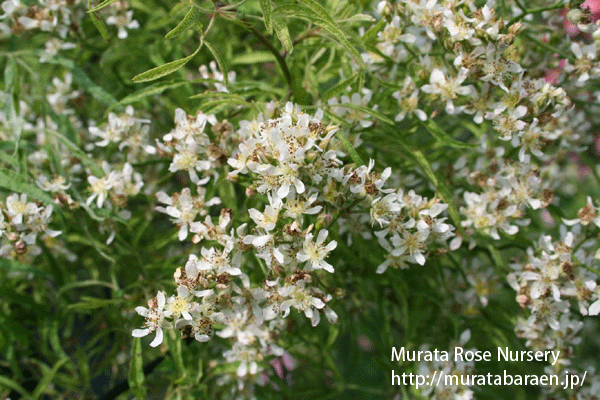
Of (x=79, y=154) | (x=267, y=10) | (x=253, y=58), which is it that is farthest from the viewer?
(x=253, y=58)

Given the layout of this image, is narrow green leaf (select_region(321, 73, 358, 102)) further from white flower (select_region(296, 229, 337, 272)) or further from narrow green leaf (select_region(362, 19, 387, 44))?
white flower (select_region(296, 229, 337, 272))

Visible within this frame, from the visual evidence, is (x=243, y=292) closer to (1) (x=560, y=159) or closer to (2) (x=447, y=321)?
(2) (x=447, y=321)

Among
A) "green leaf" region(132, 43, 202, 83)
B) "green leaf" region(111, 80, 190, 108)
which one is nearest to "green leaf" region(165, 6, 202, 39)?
"green leaf" region(132, 43, 202, 83)

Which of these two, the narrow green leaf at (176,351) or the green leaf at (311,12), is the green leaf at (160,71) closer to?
the green leaf at (311,12)

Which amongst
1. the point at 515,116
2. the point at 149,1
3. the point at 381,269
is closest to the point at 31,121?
the point at 149,1

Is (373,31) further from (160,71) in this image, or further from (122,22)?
(122,22)

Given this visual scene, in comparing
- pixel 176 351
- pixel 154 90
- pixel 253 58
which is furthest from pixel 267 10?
pixel 176 351

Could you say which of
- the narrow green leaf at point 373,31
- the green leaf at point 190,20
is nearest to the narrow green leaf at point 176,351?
the green leaf at point 190,20
